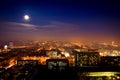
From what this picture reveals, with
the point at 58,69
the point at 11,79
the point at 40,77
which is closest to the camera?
the point at 11,79

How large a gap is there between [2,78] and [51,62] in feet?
17.3

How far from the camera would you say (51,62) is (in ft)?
51.1

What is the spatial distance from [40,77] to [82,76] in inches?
124

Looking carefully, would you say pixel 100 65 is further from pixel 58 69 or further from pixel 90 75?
pixel 58 69

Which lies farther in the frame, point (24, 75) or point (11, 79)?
point (24, 75)

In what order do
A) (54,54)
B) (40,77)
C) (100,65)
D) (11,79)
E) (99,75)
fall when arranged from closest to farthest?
(11,79)
(40,77)
(99,75)
(100,65)
(54,54)

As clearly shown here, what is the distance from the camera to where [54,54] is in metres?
23.5

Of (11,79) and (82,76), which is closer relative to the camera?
(11,79)

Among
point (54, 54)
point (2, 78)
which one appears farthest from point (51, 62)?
point (54, 54)

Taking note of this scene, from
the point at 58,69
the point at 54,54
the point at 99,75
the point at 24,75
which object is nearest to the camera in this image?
the point at 24,75

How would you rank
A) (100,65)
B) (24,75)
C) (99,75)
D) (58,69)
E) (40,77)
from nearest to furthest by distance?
(24,75) < (40,77) < (99,75) < (58,69) < (100,65)

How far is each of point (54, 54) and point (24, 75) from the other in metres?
12.3

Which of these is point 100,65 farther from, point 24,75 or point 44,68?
point 24,75

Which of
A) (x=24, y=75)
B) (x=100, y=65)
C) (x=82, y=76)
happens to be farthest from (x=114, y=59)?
(x=24, y=75)
